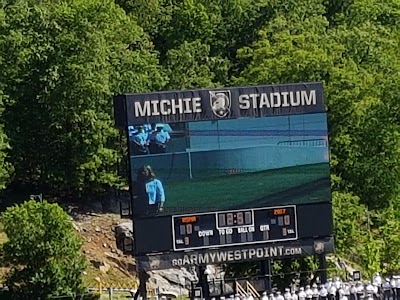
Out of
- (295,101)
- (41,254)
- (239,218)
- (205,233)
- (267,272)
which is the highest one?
(295,101)

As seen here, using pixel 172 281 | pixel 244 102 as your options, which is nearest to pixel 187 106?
pixel 244 102

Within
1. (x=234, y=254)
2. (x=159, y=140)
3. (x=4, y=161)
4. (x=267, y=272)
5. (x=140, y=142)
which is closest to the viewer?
(x=140, y=142)

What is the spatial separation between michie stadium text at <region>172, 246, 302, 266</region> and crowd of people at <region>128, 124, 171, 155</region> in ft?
7.91

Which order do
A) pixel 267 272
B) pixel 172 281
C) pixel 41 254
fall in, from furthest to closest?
pixel 172 281 → pixel 41 254 → pixel 267 272

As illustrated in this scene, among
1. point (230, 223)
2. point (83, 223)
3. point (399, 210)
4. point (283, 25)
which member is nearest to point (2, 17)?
point (83, 223)

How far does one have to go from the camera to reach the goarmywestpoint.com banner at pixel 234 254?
86.7 feet

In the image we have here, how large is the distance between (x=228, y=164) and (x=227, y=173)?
198mm

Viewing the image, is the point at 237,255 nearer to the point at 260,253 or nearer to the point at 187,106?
the point at 260,253

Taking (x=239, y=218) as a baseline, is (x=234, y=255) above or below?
below

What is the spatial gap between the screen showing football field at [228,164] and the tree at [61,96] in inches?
599

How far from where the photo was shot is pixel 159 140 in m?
26.4

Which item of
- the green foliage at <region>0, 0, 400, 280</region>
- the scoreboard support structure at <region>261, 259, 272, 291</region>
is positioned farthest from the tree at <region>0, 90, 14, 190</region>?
the scoreboard support structure at <region>261, 259, 272, 291</region>

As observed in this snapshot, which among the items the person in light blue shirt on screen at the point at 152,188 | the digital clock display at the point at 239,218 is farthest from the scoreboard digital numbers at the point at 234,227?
the person in light blue shirt on screen at the point at 152,188

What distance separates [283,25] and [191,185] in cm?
2370
